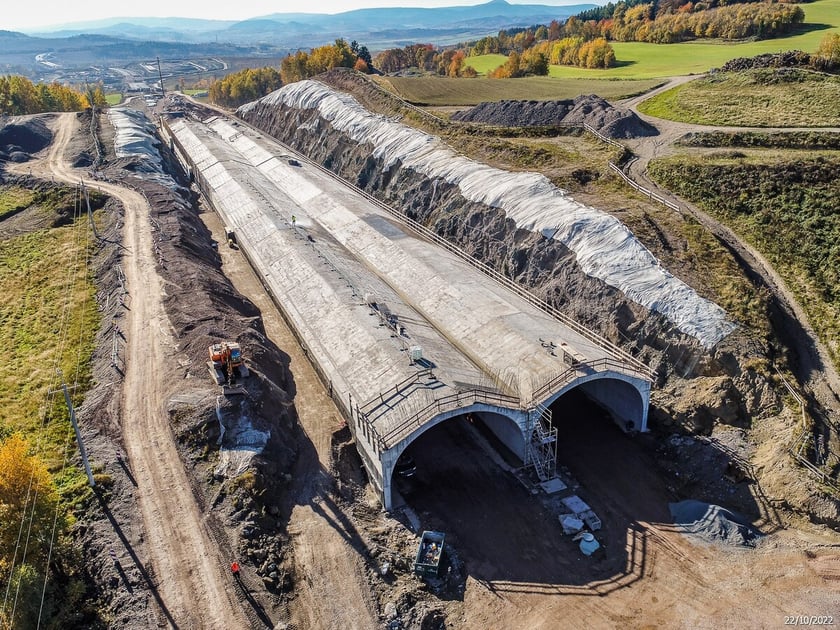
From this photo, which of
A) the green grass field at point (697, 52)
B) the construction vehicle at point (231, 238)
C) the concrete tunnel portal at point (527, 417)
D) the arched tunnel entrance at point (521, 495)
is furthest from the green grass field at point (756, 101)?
the construction vehicle at point (231, 238)

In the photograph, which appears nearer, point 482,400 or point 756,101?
point 482,400

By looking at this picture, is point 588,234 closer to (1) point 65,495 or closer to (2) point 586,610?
(2) point 586,610

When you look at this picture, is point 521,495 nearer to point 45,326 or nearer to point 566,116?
point 45,326

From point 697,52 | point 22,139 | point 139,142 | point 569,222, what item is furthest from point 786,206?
point 22,139

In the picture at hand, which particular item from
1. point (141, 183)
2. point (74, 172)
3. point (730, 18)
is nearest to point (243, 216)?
point (141, 183)

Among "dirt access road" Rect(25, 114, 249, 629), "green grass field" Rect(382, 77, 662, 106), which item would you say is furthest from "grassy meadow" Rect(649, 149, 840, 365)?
"dirt access road" Rect(25, 114, 249, 629)

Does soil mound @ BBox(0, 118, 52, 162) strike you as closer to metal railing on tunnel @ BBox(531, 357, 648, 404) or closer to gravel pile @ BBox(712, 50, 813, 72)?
metal railing on tunnel @ BBox(531, 357, 648, 404)

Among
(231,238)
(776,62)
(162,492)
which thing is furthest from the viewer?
(776,62)
